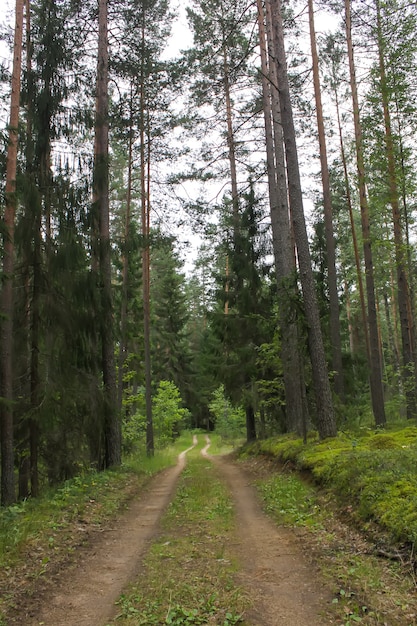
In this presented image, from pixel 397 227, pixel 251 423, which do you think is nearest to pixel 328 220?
pixel 397 227

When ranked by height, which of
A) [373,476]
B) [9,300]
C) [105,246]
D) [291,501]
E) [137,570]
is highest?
[105,246]

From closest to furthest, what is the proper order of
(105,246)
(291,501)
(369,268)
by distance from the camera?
(291,501)
(105,246)
(369,268)

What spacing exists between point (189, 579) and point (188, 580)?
29 mm

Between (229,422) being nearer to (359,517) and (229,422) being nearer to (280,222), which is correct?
(280,222)

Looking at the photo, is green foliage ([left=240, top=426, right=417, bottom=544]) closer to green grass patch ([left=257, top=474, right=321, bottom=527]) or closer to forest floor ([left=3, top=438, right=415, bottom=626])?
green grass patch ([left=257, top=474, right=321, bottom=527])

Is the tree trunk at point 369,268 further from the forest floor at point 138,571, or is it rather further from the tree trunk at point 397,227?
the forest floor at point 138,571

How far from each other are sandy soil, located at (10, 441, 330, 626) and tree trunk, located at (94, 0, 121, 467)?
5.75 meters

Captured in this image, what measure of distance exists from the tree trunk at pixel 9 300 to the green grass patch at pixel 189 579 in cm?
349

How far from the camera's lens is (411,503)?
505 centimetres

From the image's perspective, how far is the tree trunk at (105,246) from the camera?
12500mm

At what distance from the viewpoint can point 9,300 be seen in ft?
31.0

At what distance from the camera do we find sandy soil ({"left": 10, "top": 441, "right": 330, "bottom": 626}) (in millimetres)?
3812

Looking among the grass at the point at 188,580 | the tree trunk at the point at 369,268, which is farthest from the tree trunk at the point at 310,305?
the tree trunk at the point at 369,268

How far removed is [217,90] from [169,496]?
15258 mm
